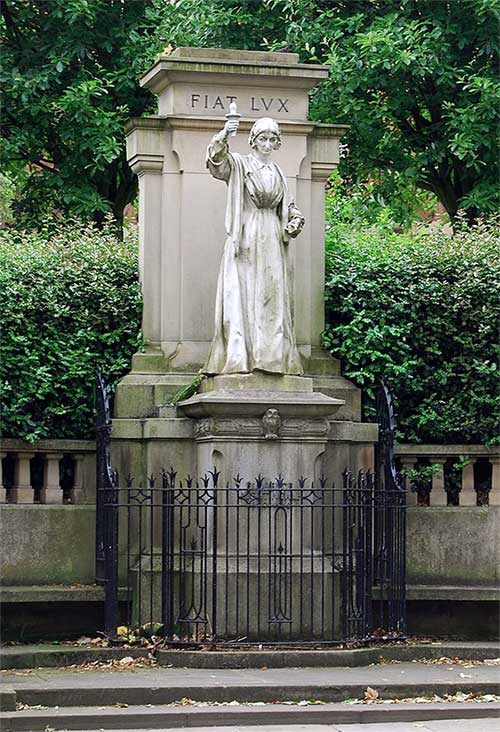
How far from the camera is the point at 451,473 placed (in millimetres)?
16297

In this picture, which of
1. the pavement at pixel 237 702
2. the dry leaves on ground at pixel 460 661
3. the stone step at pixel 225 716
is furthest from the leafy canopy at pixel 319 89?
the stone step at pixel 225 716

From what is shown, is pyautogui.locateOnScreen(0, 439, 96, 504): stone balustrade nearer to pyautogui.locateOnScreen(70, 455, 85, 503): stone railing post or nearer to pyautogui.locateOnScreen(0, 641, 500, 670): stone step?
pyautogui.locateOnScreen(70, 455, 85, 503): stone railing post

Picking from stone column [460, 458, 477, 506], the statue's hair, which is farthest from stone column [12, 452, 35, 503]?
Answer: stone column [460, 458, 477, 506]

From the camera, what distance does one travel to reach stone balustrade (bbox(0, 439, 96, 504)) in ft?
50.3

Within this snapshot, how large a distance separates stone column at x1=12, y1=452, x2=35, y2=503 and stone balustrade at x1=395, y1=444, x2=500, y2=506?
11.5ft

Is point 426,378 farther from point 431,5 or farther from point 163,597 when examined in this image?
point 431,5

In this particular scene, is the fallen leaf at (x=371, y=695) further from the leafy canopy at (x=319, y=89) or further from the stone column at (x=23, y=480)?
the leafy canopy at (x=319, y=89)

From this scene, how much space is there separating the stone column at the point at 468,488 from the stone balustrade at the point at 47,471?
3534mm

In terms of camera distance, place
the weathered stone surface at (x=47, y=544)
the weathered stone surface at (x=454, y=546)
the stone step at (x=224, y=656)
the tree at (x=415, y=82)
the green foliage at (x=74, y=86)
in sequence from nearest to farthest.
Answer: the stone step at (x=224, y=656), the weathered stone surface at (x=47, y=544), the weathered stone surface at (x=454, y=546), the tree at (x=415, y=82), the green foliage at (x=74, y=86)

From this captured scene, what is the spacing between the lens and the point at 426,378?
53.6ft

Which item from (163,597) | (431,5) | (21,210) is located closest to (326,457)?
(163,597)

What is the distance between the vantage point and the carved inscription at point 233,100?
1573 centimetres

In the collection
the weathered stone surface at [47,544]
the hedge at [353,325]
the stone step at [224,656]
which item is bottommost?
the stone step at [224,656]

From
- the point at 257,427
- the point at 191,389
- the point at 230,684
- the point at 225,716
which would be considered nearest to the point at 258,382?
the point at 257,427
